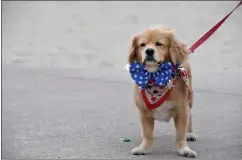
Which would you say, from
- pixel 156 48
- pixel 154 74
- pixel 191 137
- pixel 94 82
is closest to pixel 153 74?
pixel 154 74

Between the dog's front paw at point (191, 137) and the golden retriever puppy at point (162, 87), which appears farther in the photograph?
the dog's front paw at point (191, 137)

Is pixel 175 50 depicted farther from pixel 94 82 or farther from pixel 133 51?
pixel 94 82

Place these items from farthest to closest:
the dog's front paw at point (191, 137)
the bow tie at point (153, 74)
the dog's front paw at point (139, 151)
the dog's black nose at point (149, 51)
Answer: the dog's front paw at point (191, 137) → the dog's front paw at point (139, 151) → the bow tie at point (153, 74) → the dog's black nose at point (149, 51)

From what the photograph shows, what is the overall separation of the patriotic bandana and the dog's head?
3 centimetres

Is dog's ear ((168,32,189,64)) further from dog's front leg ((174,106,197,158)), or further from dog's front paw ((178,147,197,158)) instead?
dog's front paw ((178,147,197,158))

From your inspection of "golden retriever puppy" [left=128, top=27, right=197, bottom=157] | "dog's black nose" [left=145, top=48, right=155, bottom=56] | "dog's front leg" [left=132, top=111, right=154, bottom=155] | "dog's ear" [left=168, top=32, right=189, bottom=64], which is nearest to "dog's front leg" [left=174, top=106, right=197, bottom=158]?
"golden retriever puppy" [left=128, top=27, right=197, bottom=157]

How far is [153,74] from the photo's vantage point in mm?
4289

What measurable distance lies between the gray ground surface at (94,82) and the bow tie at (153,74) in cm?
63

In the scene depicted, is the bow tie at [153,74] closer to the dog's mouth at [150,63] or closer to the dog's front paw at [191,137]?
the dog's mouth at [150,63]

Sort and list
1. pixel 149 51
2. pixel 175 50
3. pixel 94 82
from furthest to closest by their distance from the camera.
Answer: pixel 94 82 → pixel 175 50 → pixel 149 51

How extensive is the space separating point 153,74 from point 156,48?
0.79ft

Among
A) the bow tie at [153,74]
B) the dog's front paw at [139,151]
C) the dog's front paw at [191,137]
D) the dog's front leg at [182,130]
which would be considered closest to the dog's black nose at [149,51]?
the bow tie at [153,74]

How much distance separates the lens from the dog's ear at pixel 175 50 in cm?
426

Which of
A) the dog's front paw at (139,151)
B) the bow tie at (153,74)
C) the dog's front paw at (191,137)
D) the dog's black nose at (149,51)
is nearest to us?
the dog's black nose at (149,51)
